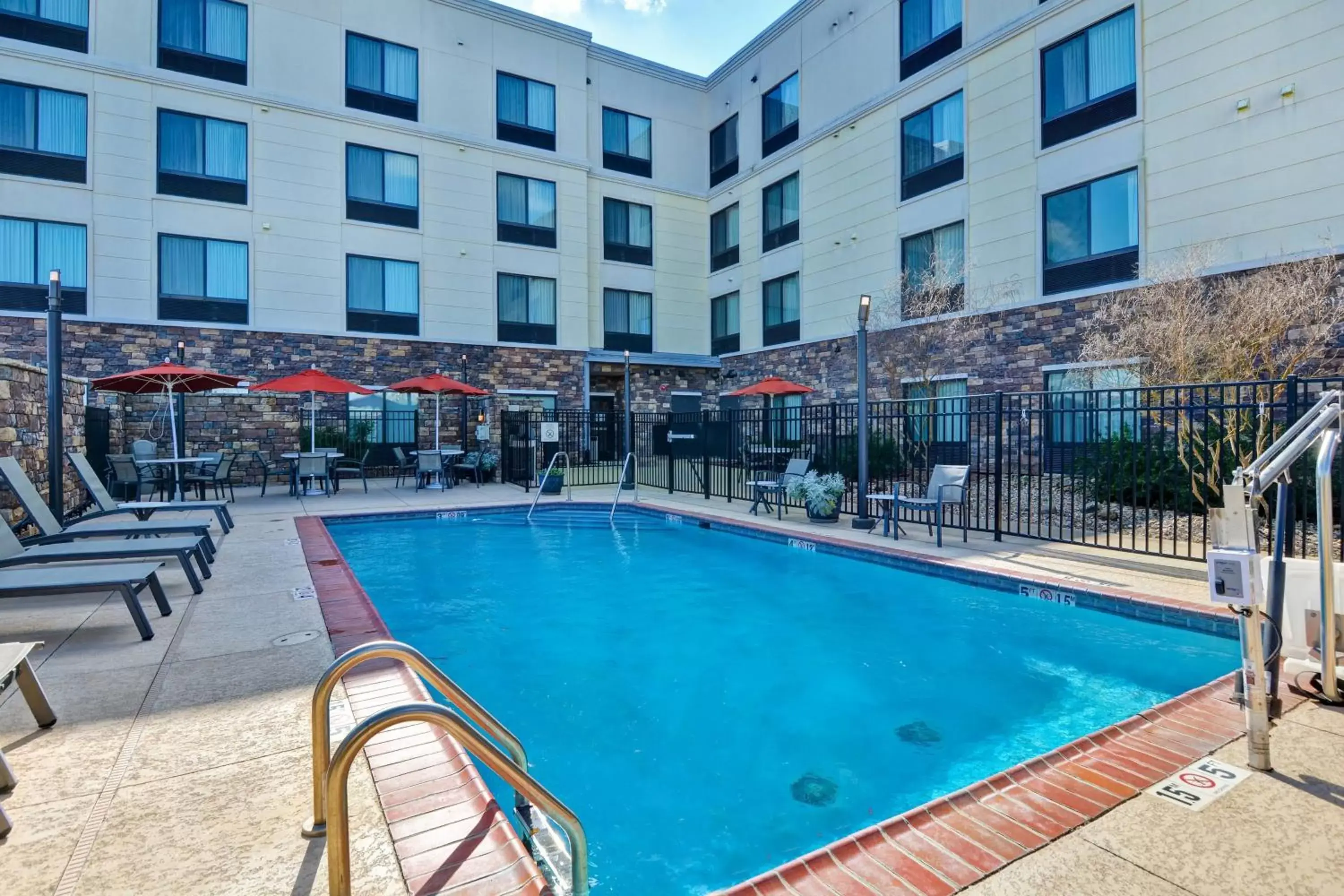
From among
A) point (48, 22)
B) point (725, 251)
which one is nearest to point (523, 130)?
point (725, 251)

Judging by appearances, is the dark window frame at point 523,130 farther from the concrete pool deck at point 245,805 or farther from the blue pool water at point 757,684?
the concrete pool deck at point 245,805

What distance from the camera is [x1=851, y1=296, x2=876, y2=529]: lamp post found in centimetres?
848

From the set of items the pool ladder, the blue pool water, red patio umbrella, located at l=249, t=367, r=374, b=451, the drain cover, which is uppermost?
red patio umbrella, located at l=249, t=367, r=374, b=451

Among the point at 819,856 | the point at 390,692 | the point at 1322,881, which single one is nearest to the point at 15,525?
the point at 390,692

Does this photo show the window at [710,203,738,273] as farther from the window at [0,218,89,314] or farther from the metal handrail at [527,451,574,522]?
the window at [0,218,89,314]

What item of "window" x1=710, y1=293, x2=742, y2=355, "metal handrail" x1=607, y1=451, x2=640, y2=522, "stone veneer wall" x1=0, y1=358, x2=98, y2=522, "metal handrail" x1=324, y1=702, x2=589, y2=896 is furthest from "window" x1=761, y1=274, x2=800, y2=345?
"metal handrail" x1=324, y1=702, x2=589, y2=896

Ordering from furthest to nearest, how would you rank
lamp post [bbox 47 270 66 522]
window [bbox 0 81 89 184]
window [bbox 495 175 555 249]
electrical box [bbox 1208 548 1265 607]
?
window [bbox 495 175 555 249]
window [bbox 0 81 89 184]
lamp post [bbox 47 270 66 522]
electrical box [bbox 1208 548 1265 607]

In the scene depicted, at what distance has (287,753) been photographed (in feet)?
8.30

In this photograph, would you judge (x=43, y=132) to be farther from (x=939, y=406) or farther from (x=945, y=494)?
(x=939, y=406)

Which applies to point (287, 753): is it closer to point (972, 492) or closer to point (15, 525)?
point (15, 525)

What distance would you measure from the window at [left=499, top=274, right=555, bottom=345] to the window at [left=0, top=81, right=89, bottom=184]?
30.1ft

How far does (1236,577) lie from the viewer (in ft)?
7.55

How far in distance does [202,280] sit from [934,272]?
54.7ft

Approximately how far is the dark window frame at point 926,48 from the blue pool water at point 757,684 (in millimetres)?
13375
